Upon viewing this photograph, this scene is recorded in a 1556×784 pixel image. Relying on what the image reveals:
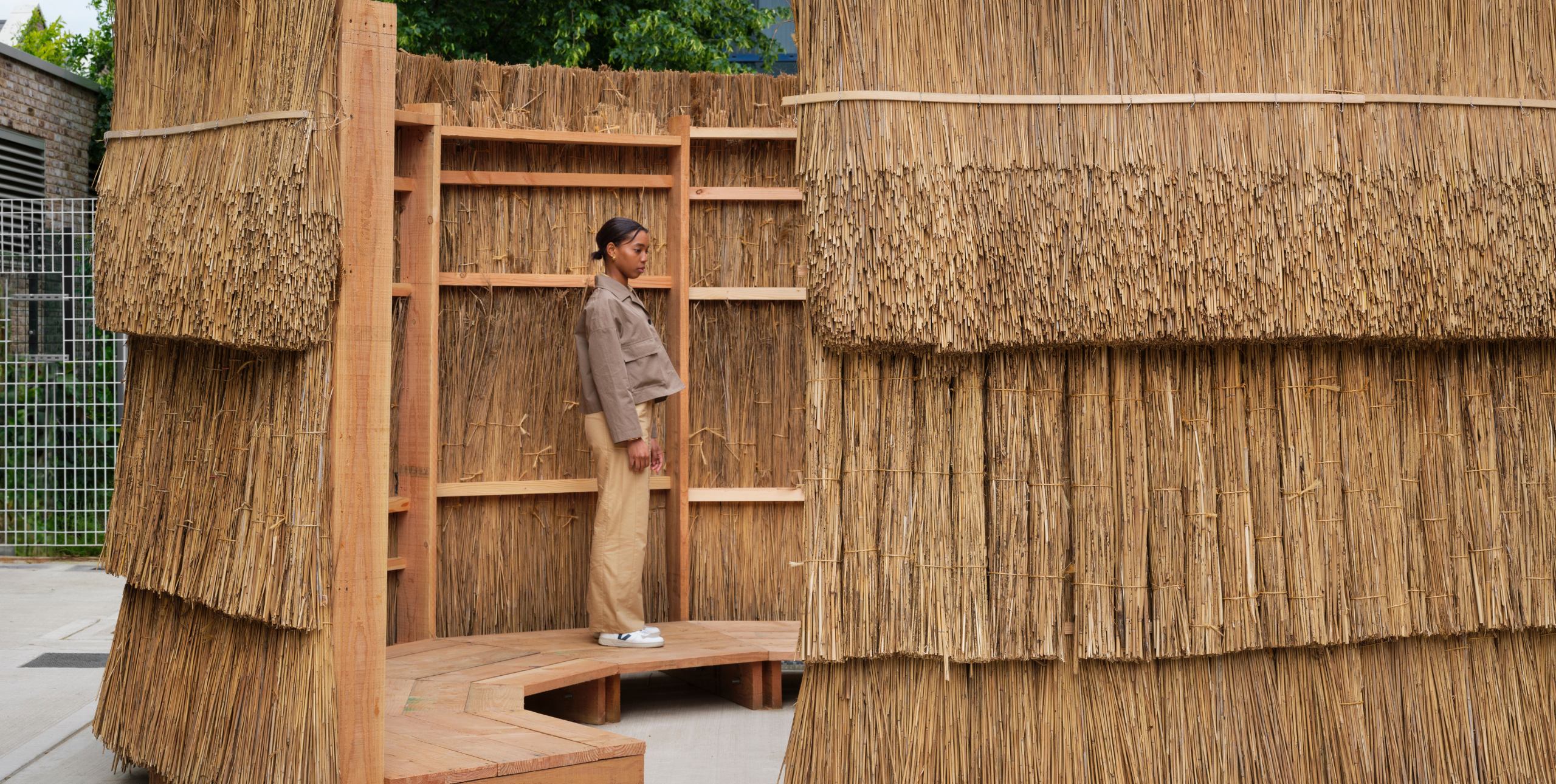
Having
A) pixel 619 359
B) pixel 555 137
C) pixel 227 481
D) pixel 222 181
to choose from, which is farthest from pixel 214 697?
pixel 555 137

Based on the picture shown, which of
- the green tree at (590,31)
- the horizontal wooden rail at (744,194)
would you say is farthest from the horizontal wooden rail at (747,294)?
the green tree at (590,31)

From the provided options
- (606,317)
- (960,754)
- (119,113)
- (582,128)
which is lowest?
(960,754)

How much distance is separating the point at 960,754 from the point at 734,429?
2.46 m

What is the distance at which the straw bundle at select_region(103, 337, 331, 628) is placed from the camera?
10.4ft

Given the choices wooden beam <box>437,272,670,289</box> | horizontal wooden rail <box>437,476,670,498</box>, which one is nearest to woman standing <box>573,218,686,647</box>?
horizontal wooden rail <box>437,476,670,498</box>

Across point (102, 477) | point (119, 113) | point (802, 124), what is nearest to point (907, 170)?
point (802, 124)

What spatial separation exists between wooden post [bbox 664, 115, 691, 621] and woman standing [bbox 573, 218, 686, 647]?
0.31 meters

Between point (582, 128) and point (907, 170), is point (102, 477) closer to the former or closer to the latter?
point (582, 128)

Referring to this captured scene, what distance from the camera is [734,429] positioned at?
18.2 ft

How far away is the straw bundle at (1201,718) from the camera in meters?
3.26

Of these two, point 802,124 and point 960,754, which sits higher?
point 802,124

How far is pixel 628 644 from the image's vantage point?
16.0 ft

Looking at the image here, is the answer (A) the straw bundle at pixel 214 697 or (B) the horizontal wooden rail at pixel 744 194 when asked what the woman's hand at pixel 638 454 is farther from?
(A) the straw bundle at pixel 214 697

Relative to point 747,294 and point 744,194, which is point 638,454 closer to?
point 747,294
